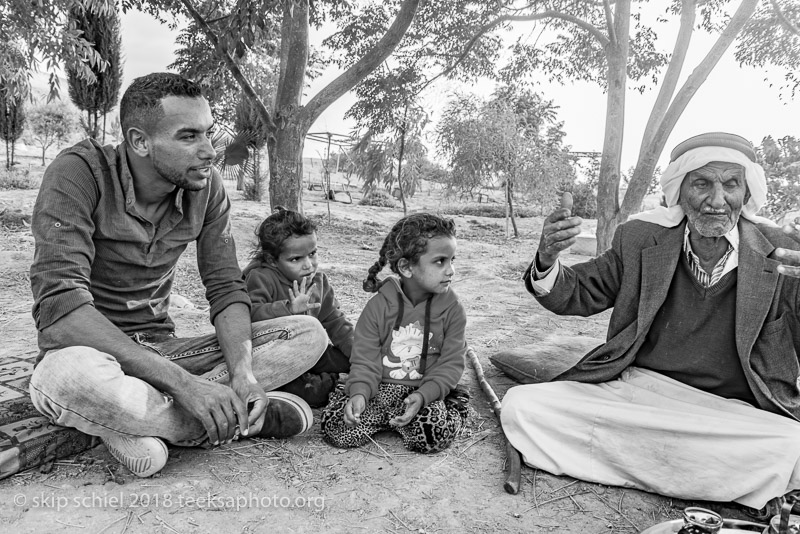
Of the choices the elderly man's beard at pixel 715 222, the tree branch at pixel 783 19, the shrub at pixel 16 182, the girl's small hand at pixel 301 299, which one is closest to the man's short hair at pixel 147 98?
A: the girl's small hand at pixel 301 299

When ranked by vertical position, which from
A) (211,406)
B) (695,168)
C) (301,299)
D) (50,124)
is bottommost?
(211,406)

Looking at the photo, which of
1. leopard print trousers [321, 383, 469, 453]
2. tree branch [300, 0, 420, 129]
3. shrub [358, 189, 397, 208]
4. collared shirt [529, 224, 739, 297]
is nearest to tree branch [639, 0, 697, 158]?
tree branch [300, 0, 420, 129]

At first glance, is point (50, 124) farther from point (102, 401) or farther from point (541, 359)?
point (102, 401)

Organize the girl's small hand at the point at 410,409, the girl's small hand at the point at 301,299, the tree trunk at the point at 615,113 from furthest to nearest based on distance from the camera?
the tree trunk at the point at 615,113
the girl's small hand at the point at 301,299
the girl's small hand at the point at 410,409

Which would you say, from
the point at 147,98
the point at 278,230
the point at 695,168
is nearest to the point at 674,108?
the point at 695,168

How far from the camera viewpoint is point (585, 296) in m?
2.73

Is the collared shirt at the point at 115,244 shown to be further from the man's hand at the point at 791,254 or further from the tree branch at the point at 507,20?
the tree branch at the point at 507,20

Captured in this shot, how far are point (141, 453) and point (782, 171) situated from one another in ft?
19.9

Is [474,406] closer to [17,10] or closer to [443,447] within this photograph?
[443,447]

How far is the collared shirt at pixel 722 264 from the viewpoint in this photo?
2.45m

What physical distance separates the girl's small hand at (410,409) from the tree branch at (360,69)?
4.51m

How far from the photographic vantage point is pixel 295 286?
3137 millimetres

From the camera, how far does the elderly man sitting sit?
2.25 metres

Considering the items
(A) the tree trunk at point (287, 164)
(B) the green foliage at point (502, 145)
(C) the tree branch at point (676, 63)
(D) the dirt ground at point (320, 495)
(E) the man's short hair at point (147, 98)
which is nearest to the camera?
(D) the dirt ground at point (320, 495)
